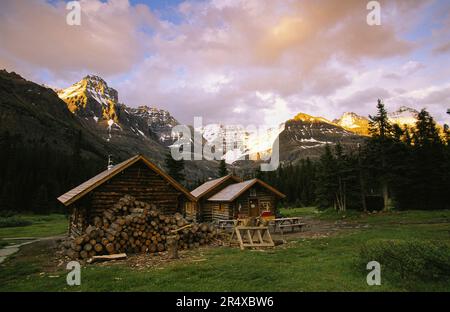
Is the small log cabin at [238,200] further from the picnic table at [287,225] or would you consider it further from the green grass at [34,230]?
the green grass at [34,230]

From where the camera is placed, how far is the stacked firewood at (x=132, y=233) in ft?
47.9

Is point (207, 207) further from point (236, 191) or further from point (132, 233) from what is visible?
point (132, 233)

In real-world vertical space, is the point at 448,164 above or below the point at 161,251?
above

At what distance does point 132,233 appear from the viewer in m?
15.9

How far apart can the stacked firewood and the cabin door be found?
52.8 ft

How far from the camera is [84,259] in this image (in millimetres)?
14078

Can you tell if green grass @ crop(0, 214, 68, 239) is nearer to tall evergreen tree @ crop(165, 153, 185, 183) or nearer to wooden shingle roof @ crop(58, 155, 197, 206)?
wooden shingle roof @ crop(58, 155, 197, 206)

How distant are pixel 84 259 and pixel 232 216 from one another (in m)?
21.1

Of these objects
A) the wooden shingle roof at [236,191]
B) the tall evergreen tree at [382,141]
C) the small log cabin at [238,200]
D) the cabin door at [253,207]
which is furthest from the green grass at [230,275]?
the tall evergreen tree at [382,141]

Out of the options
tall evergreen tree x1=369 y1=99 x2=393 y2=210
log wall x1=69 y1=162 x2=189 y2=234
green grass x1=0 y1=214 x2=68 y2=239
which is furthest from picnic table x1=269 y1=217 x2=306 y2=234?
green grass x1=0 y1=214 x2=68 y2=239
